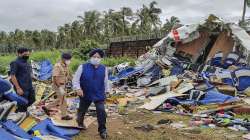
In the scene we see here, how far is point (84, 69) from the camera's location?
26.7ft

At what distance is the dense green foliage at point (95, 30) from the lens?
188 ft

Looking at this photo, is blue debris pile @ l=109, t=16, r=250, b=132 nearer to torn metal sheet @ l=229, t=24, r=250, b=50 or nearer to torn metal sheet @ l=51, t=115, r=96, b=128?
torn metal sheet @ l=229, t=24, r=250, b=50

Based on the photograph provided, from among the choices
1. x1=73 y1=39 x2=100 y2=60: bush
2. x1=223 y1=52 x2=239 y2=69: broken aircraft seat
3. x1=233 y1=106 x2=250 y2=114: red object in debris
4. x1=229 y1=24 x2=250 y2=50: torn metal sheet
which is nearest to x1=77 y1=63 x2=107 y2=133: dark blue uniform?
x1=233 y1=106 x2=250 y2=114: red object in debris

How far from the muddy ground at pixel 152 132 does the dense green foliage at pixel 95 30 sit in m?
34.4

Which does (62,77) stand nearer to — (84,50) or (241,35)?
(241,35)

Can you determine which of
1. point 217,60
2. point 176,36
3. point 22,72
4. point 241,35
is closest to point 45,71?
point 176,36

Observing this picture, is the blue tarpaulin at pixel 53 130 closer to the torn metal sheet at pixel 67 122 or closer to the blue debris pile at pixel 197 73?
the torn metal sheet at pixel 67 122

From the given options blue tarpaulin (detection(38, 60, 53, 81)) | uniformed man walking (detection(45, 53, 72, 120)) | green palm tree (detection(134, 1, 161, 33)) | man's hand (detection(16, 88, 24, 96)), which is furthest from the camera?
green palm tree (detection(134, 1, 161, 33))

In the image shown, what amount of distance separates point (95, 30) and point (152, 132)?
5816 centimetres

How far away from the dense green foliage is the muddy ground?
113ft

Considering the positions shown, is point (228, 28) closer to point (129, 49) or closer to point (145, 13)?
point (129, 49)

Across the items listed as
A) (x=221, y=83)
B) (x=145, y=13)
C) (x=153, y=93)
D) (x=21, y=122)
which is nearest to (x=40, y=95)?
(x=153, y=93)

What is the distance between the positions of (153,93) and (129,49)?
49.4 ft

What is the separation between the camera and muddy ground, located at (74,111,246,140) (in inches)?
332
